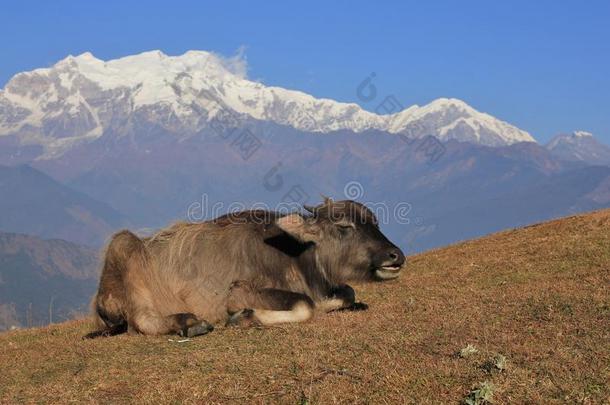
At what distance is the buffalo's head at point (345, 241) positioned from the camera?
47.2 feet

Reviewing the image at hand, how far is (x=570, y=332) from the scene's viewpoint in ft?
34.3

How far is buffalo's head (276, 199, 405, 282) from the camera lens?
14.4 metres

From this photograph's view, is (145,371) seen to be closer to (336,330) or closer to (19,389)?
(19,389)

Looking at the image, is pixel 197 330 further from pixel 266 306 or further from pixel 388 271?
pixel 388 271

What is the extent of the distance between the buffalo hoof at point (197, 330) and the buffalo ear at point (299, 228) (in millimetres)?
2668

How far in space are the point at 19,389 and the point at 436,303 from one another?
331 inches

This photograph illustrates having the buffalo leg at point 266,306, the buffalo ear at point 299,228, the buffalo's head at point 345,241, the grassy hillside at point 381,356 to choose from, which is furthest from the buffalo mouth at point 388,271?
the buffalo leg at point 266,306

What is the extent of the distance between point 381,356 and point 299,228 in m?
5.22

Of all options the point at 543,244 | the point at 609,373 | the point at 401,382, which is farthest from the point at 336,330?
the point at 543,244

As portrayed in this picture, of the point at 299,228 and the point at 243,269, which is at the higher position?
the point at 299,228

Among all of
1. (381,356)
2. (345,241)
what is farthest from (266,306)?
(381,356)

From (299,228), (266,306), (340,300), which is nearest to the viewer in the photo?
(266,306)

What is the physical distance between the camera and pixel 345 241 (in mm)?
14648

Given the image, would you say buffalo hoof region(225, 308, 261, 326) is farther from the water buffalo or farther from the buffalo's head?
the buffalo's head
